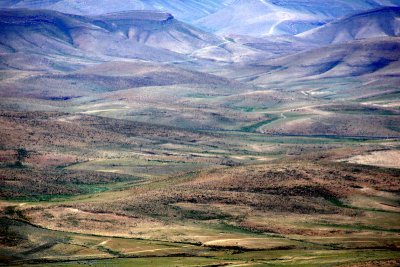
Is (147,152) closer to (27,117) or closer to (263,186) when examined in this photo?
(27,117)

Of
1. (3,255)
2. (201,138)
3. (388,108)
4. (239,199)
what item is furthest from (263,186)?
(388,108)

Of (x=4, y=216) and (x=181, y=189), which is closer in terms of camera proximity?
(x=4, y=216)

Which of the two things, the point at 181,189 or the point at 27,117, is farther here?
the point at 27,117

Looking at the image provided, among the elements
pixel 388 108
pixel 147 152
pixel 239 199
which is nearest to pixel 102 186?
pixel 239 199

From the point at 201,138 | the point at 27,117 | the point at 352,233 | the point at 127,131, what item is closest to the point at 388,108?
the point at 201,138

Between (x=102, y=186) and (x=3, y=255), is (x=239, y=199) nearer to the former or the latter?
(x=102, y=186)

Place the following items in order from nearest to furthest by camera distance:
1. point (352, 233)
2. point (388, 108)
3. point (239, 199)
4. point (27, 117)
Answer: point (352, 233), point (239, 199), point (27, 117), point (388, 108)

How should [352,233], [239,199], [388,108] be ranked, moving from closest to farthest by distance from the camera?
[352,233], [239,199], [388,108]

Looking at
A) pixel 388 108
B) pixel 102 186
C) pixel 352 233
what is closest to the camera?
pixel 352 233

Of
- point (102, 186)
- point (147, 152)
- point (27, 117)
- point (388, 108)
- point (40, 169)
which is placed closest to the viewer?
point (102, 186)
